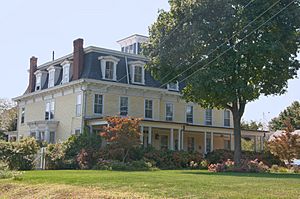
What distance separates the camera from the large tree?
1082 inches

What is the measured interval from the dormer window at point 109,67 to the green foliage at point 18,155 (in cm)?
1020

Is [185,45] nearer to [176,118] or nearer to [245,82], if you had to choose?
[245,82]

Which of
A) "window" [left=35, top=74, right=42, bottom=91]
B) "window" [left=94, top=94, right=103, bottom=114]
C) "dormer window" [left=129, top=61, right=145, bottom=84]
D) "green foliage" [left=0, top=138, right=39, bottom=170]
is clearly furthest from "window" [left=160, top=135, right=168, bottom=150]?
"green foliage" [left=0, top=138, right=39, bottom=170]

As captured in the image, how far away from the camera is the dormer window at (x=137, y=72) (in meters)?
39.2

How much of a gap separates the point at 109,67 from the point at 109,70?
0.81 ft

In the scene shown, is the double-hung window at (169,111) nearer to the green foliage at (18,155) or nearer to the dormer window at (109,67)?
the dormer window at (109,67)

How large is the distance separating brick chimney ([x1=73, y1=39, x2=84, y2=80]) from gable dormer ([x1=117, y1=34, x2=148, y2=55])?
29.8 ft

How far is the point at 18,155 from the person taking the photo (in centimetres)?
2864

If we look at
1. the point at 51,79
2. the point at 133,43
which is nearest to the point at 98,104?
the point at 51,79

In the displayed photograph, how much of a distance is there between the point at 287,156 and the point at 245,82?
903 centimetres

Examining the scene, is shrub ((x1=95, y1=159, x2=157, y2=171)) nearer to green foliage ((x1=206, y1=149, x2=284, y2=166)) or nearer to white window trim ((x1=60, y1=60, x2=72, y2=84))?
green foliage ((x1=206, y1=149, x2=284, y2=166))

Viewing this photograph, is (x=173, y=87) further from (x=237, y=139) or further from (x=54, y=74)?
(x=237, y=139)

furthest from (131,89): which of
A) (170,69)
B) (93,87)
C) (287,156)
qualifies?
(287,156)

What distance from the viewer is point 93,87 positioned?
36656 mm
